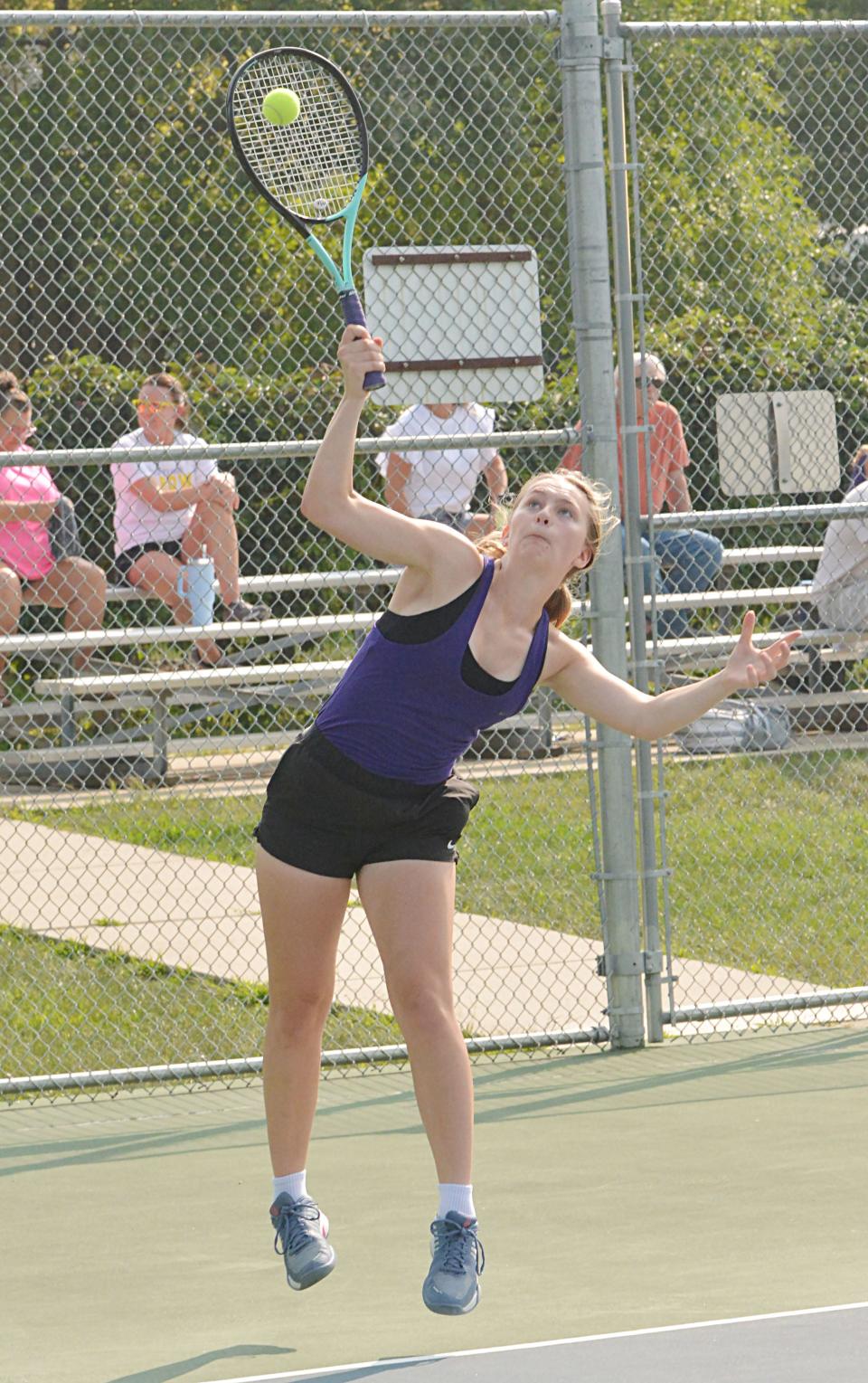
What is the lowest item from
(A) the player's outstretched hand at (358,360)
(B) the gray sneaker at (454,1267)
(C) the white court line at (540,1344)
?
(C) the white court line at (540,1344)

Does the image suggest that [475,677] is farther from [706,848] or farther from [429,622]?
[706,848]

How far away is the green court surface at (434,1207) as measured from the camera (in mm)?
4090

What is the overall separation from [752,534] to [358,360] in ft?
27.5

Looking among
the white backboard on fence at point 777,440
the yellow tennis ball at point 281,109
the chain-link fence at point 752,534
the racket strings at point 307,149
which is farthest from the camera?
the white backboard on fence at point 777,440

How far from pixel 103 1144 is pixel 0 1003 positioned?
1.37 metres

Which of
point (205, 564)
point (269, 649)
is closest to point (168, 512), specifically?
point (205, 564)

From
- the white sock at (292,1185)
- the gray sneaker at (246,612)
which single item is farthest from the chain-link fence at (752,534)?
the white sock at (292,1185)

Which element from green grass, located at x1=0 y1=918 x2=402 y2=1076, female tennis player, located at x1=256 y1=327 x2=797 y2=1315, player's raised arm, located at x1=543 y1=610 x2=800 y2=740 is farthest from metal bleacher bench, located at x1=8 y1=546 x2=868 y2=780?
female tennis player, located at x1=256 y1=327 x2=797 y2=1315

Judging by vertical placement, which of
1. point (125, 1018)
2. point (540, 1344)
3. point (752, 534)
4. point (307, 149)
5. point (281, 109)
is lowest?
point (540, 1344)

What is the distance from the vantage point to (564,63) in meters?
6.21

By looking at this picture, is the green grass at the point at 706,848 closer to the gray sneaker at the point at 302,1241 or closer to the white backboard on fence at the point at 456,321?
the white backboard on fence at the point at 456,321

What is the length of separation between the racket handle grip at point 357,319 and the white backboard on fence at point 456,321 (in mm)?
1966

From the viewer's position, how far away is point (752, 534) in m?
12.0

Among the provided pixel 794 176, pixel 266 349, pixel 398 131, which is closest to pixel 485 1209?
pixel 266 349
